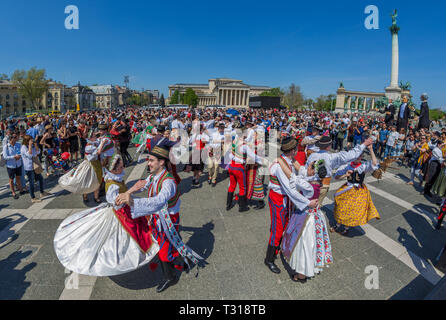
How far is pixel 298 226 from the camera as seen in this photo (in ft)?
10.3

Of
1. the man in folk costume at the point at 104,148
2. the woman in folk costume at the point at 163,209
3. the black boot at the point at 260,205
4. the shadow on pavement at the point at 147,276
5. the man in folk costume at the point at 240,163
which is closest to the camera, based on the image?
the woman in folk costume at the point at 163,209

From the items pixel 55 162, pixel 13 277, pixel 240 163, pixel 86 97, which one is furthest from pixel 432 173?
pixel 86 97

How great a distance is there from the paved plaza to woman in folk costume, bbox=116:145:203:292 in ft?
1.41

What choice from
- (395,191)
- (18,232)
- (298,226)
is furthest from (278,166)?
(395,191)

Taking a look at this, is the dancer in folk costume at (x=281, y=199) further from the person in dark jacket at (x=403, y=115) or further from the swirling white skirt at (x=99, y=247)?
the person in dark jacket at (x=403, y=115)

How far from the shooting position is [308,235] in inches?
120

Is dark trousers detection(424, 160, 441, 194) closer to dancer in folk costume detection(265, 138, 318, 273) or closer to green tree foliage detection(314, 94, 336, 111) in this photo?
dancer in folk costume detection(265, 138, 318, 273)

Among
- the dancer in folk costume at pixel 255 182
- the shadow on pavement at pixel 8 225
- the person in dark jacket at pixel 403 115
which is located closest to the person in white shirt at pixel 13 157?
the shadow on pavement at pixel 8 225

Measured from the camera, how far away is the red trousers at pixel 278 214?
11.0ft

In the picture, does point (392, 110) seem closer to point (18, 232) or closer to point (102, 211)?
point (102, 211)

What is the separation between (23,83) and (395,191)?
266ft

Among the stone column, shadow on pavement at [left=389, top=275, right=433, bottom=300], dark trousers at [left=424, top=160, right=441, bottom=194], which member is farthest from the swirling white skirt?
the stone column

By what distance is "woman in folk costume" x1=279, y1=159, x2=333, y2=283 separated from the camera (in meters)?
3.03

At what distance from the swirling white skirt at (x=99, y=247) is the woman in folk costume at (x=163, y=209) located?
0.21 m
